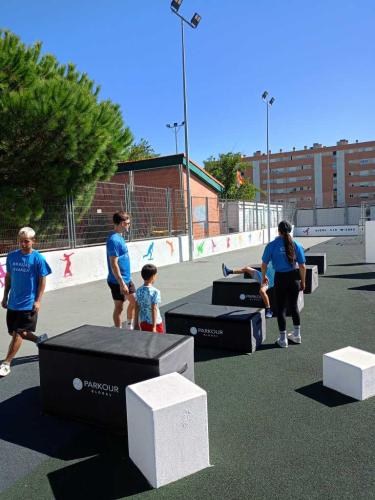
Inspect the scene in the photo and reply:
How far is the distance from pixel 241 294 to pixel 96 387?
185 inches

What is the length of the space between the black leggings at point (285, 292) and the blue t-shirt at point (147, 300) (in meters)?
1.88

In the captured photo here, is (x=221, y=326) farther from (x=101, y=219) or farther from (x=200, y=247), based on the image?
(x=200, y=247)

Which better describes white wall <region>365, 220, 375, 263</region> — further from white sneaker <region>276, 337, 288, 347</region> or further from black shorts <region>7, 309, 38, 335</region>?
black shorts <region>7, 309, 38, 335</region>

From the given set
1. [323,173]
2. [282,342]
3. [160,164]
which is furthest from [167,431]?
[323,173]

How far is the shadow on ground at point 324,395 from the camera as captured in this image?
393 cm

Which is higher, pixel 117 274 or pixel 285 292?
pixel 117 274

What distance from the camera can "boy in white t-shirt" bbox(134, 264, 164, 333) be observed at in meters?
4.68

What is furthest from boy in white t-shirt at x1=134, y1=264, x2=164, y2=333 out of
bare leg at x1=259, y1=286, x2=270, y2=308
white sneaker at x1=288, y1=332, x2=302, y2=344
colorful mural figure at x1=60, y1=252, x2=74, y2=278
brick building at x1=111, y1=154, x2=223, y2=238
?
brick building at x1=111, y1=154, x2=223, y2=238

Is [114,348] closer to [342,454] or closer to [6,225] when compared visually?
[342,454]

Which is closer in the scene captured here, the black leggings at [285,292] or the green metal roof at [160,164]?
the black leggings at [285,292]

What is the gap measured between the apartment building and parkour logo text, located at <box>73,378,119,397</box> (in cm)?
8715

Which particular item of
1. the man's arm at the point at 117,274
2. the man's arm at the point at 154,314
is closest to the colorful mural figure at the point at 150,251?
the man's arm at the point at 117,274

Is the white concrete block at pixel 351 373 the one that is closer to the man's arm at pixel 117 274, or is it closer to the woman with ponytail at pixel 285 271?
the woman with ponytail at pixel 285 271

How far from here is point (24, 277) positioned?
4.68 metres
